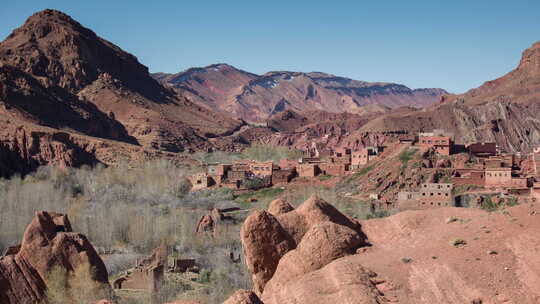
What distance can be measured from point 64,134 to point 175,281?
54832mm

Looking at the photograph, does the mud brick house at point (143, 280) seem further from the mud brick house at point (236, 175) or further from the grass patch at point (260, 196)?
the mud brick house at point (236, 175)

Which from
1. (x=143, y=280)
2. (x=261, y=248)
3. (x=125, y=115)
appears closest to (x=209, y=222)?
(x=143, y=280)

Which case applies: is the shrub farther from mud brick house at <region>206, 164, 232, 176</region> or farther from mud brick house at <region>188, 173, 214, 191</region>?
mud brick house at <region>206, 164, 232, 176</region>

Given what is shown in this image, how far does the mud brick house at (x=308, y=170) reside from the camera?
6694 centimetres

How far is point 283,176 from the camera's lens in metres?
67.6

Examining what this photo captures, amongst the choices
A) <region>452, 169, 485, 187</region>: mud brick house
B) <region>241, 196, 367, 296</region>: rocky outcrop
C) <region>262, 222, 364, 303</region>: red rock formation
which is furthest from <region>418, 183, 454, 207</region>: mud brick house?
<region>262, 222, 364, 303</region>: red rock formation

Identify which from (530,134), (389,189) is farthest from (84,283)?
(530,134)

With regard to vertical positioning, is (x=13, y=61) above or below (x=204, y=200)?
above

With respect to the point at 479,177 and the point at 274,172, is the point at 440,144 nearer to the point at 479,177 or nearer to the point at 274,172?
the point at 479,177

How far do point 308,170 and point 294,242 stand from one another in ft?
170

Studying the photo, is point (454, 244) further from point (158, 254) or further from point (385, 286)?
point (158, 254)

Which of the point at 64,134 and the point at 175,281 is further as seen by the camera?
the point at 64,134

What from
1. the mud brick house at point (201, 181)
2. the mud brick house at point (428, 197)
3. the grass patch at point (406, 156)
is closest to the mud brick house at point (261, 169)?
the mud brick house at point (201, 181)

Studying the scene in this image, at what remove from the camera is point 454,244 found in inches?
521
